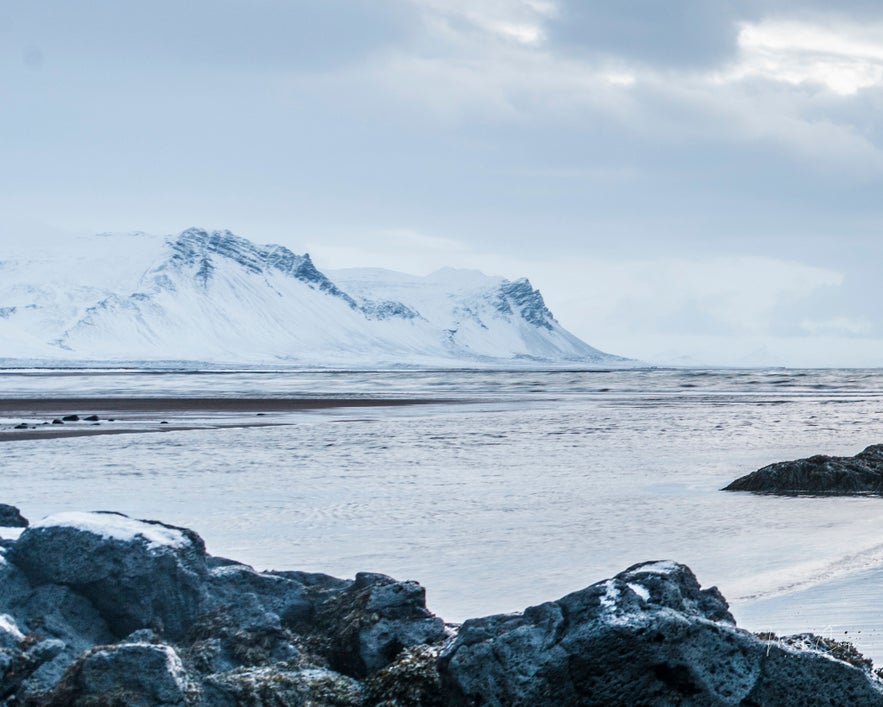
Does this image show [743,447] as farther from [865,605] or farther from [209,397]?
[209,397]

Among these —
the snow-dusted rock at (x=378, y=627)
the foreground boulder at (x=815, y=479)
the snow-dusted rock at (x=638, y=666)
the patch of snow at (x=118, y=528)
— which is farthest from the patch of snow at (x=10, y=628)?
the foreground boulder at (x=815, y=479)

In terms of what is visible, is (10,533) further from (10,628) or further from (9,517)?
(10,628)

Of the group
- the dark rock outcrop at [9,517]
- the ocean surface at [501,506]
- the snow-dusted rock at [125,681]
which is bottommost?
the ocean surface at [501,506]

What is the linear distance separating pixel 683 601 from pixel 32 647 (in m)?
4.39

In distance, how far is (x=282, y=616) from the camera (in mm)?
9328

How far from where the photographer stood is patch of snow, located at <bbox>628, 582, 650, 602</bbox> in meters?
7.10

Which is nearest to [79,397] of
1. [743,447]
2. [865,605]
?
[743,447]

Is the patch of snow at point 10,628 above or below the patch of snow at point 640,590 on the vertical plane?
below

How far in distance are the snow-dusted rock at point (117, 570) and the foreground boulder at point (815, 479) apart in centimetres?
1304

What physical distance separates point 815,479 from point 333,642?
1408cm

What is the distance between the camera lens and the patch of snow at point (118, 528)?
9.39m

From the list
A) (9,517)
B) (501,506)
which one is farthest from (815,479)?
(9,517)

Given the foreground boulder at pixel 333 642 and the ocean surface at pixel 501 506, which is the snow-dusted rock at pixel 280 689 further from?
the ocean surface at pixel 501 506

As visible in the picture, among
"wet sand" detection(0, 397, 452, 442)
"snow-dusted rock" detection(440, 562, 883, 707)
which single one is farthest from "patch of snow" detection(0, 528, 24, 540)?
"wet sand" detection(0, 397, 452, 442)
